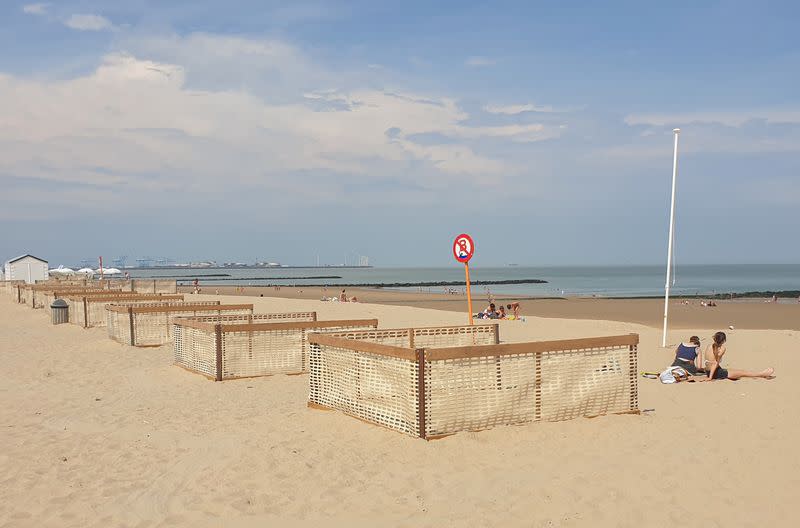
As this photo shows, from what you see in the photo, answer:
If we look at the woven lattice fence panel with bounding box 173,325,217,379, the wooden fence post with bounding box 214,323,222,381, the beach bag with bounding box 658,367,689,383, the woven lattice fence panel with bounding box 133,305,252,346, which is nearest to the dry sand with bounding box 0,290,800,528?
the beach bag with bounding box 658,367,689,383

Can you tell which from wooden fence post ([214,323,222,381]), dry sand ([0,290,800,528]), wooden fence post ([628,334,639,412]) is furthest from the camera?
wooden fence post ([214,323,222,381])

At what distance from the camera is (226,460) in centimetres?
757

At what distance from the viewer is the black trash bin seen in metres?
26.3

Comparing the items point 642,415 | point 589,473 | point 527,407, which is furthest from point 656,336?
point 589,473

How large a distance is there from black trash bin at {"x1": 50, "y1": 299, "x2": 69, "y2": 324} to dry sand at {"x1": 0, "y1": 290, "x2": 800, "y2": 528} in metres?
16.0

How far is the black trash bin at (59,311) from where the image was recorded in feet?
86.2

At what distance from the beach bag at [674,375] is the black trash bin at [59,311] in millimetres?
22337

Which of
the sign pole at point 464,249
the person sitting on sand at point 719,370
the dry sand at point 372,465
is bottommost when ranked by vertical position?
the dry sand at point 372,465

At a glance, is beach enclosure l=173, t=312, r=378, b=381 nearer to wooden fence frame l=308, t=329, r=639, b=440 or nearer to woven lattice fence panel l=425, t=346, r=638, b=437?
wooden fence frame l=308, t=329, r=639, b=440

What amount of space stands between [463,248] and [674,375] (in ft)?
14.9

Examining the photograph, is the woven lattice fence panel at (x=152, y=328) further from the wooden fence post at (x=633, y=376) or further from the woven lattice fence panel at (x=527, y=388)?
the wooden fence post at (x=633, y=376)

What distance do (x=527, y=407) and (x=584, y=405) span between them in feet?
3.02

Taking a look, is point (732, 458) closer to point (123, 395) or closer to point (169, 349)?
point (123, 395)

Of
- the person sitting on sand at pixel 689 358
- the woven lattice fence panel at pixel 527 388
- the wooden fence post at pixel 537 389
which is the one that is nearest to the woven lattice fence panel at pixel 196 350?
the woven lattice fence panel at pixel 527 388
